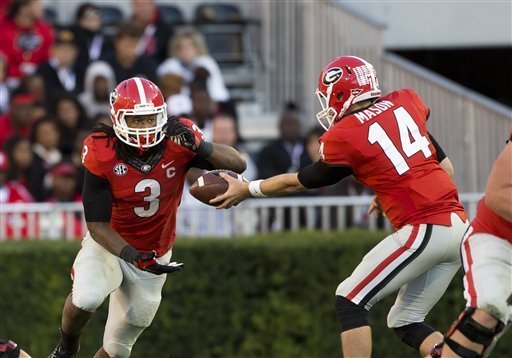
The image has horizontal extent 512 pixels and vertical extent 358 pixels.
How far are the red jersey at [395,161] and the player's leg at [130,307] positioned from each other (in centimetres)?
165

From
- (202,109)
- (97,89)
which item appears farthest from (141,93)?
(97,89)

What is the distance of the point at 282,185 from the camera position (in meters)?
8.16

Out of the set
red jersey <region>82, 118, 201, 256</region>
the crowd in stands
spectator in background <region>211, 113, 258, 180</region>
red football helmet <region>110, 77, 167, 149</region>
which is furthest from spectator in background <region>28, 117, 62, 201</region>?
red football helmet <region>110, 77, 167, 149</region>

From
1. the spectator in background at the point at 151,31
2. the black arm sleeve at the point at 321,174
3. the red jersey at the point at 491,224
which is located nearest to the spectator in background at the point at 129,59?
the spectator in background at the point at 151,31

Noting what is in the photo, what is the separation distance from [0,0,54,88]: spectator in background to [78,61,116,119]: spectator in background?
0.90 m

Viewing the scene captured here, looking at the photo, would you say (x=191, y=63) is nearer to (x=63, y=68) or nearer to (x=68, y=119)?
(x=63, y=68)

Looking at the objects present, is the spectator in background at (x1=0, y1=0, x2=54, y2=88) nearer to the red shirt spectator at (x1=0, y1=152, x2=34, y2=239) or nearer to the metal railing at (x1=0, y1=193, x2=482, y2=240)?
the red shirt spectator at (x1=0, y1=152, x2=34, y2=239)

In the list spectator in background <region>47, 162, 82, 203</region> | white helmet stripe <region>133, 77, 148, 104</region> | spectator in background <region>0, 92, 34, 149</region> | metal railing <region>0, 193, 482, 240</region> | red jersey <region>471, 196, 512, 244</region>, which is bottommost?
metal railing <region>0, 193, 482, 240</region>

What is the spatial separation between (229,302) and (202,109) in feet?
8.26

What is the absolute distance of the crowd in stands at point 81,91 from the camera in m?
12.4

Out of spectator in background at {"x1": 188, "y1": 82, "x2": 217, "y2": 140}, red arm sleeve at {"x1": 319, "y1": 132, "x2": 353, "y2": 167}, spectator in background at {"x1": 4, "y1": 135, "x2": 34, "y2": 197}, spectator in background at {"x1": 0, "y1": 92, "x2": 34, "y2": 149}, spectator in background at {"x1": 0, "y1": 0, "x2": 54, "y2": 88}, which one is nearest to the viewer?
red arm sleeve at {"x1": 319, "y1": 132, "x2": 353, "y2": 167}

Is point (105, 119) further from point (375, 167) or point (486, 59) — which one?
point (486, 59)

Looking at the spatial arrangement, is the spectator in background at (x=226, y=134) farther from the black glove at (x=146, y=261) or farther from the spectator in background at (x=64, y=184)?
the black glove at (x=146, y=261)

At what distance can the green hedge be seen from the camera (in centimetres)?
1110
